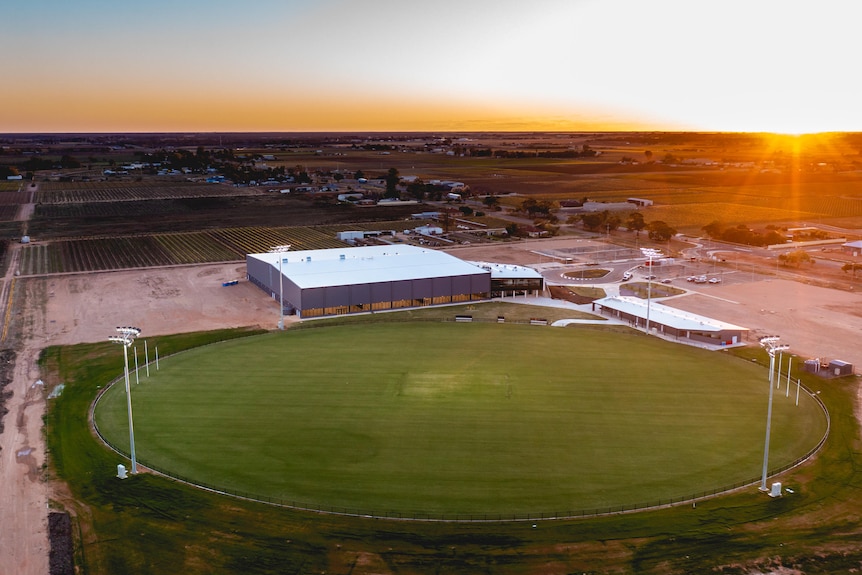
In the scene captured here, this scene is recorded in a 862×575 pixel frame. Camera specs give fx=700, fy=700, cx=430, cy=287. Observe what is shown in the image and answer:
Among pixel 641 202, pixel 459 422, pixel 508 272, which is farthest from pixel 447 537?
pixel 641 202

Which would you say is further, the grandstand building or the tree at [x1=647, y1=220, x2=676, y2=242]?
the tree at [x1=647, y1=220, x2=676, y2=242]

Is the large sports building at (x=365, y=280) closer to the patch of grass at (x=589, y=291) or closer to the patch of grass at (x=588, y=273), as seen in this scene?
the patch of grass at (x=589, y=291)

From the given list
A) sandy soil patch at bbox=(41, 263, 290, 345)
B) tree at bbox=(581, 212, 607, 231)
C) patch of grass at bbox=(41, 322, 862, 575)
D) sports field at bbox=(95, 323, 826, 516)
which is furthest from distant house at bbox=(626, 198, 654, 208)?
patch of grass at bbox=(41, 322, 862, 575)

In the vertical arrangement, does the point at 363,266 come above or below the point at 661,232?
below

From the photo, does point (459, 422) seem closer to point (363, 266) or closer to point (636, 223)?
point (363, 266)

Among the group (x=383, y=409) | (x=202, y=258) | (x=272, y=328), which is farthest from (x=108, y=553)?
(x=202, y=258)

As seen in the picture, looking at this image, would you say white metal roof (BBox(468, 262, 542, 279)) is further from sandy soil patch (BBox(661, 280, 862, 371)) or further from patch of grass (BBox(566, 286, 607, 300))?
sandy soil patch (BBox(661, 280, 862, 371))
